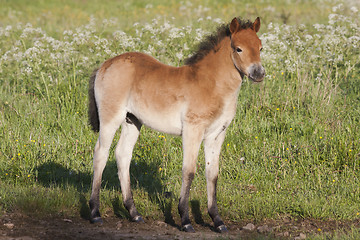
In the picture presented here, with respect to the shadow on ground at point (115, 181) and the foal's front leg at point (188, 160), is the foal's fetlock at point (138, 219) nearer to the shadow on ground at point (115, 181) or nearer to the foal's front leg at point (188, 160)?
the shadow on ground at point (115, 181)

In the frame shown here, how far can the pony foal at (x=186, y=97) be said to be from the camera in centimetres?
576

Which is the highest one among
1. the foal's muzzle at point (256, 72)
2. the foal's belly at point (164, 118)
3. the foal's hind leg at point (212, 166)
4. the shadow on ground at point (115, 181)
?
the foal's muzzle at point (256, 72)

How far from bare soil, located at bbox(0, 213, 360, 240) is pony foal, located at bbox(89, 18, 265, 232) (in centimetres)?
17

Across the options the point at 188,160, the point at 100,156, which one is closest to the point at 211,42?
the point at 188,160

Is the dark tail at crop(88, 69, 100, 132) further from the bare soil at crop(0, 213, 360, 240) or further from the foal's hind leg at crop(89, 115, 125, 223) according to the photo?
the bare soil at crop(0, 213, 360, 240)

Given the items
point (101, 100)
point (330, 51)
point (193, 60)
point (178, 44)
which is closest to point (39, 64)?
point (178, 44)

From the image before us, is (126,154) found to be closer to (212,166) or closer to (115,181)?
(212,166)

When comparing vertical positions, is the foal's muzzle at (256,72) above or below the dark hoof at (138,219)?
above

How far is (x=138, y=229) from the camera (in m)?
6.05

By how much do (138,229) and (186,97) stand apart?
1.69 m

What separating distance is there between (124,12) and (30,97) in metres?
11.6

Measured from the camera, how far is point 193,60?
617 centimetres

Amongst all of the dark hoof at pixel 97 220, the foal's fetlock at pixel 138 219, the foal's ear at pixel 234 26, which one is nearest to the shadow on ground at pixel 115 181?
the foal's fetlock at pixel 138 219

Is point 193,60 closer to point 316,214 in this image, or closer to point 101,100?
point 101,100
